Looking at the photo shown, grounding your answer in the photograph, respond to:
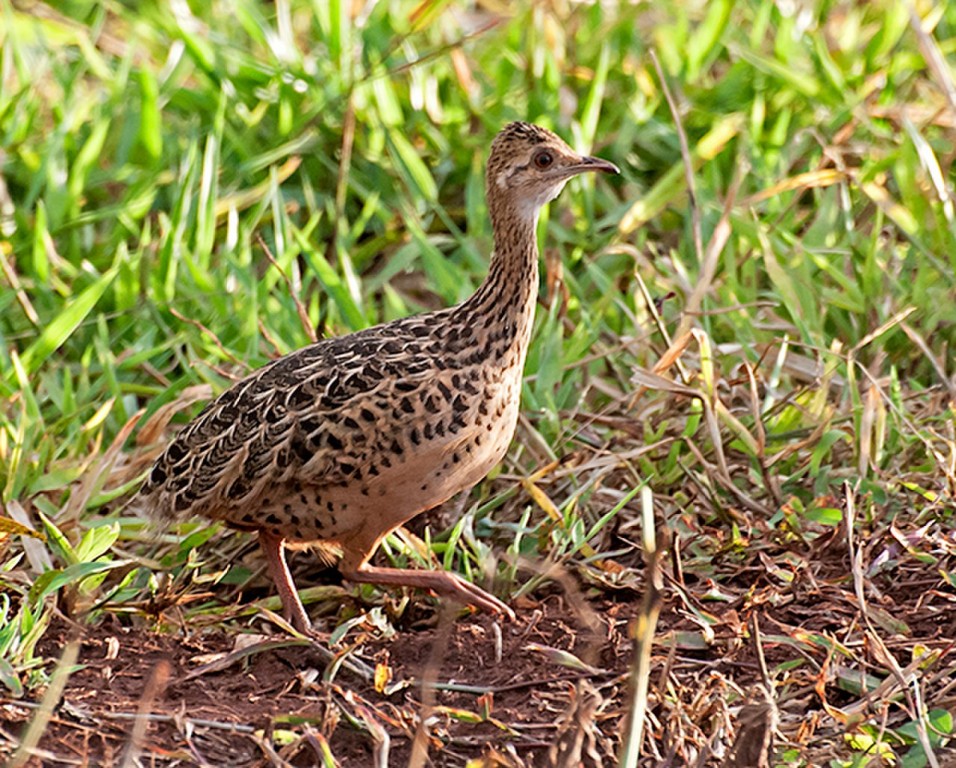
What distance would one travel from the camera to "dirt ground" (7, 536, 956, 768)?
3939 millimetres

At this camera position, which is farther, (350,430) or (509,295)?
(509,295)

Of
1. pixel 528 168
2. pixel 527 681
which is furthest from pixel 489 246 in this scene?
pixel 527 681

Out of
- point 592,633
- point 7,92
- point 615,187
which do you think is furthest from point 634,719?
point 7,92

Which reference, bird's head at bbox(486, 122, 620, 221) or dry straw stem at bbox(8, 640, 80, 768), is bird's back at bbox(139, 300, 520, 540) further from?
dry straw stem at bbox(8, 640, 80, 768)

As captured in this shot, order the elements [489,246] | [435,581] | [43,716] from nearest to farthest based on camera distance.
Result: [43,716] → [435,581] → [489,246]

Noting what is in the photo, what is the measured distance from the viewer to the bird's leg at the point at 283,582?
465 centimetres

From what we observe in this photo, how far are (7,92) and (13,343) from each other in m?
1.62

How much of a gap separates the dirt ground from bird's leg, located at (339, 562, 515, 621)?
7 cm

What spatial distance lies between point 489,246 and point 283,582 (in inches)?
87.4

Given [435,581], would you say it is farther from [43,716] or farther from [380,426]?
[43,716]

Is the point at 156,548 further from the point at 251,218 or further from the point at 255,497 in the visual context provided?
the point at 251,218

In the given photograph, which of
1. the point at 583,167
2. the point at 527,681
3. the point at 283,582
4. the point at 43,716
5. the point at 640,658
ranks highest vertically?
the point at 583,167

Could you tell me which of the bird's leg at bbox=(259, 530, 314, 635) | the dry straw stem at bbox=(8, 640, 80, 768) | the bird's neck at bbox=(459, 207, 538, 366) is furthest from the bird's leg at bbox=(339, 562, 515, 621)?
the dry straw stem at bbox=(8, 640, 80, 768)

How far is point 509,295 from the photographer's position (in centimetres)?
473
